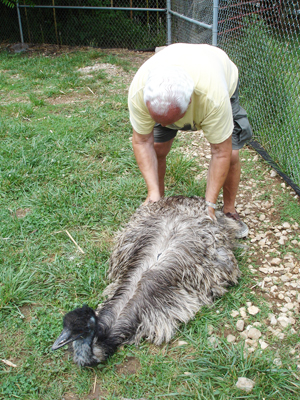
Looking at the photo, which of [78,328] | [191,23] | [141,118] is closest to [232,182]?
[141,118]

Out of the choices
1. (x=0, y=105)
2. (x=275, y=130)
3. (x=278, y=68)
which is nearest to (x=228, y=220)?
(x=275, y=130)

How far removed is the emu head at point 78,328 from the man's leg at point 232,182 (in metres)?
2.07

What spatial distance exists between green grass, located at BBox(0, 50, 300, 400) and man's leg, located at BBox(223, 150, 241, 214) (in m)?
0.49

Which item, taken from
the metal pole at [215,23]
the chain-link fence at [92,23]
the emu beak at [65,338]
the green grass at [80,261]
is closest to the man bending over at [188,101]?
the green grass at [80,261]

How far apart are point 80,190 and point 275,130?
283 centimetres

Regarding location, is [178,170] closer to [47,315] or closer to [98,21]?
[47,315]

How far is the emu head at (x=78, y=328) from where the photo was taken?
232cm

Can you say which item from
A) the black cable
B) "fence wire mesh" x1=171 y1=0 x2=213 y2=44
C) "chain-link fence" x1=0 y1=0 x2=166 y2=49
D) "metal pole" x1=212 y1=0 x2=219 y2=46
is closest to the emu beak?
the black cable

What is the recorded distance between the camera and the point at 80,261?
140 inches

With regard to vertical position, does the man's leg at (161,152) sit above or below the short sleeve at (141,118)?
below

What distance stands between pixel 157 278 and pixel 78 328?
74 cm

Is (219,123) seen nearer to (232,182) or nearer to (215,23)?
(232,182)

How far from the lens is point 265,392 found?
7.96 feet

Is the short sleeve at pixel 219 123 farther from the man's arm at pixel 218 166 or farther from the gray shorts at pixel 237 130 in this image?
the gray shorts at pixel 237 130
